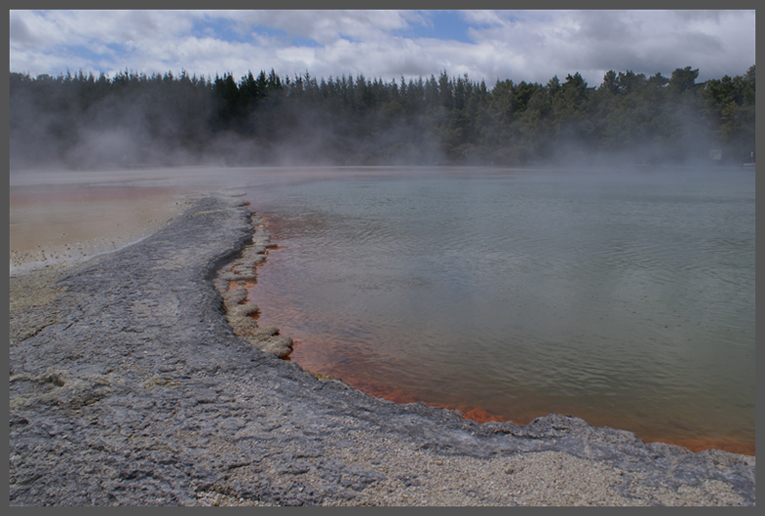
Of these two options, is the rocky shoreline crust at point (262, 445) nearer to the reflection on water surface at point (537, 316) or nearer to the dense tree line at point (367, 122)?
the reflection on water surface at point (537, 316)

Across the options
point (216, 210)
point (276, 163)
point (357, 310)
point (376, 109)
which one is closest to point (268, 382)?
point (357, 310)

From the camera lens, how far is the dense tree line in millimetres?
35125

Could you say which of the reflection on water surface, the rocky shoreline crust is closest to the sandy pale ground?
the reflection on water surface

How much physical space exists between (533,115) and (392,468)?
43.3 meters

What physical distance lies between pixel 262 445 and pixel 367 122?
165 feet

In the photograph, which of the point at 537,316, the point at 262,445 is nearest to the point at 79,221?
the point at 537,316

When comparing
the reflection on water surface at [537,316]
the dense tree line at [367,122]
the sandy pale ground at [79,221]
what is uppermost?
the dense tree line at [367,122]

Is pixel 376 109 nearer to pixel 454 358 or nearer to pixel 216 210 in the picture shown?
pixel 216 210

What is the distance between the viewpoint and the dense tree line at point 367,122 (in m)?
35.1


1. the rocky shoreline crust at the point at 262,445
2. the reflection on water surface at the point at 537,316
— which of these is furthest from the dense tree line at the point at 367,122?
the rocky shoreline crust at the point at 262,445

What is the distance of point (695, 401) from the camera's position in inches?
118

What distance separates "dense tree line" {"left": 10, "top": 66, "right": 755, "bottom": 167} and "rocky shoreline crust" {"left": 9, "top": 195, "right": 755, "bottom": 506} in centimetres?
3741

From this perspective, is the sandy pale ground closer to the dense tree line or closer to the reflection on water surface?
the reflection on water surface

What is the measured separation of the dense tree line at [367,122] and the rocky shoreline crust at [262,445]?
3741 cm
